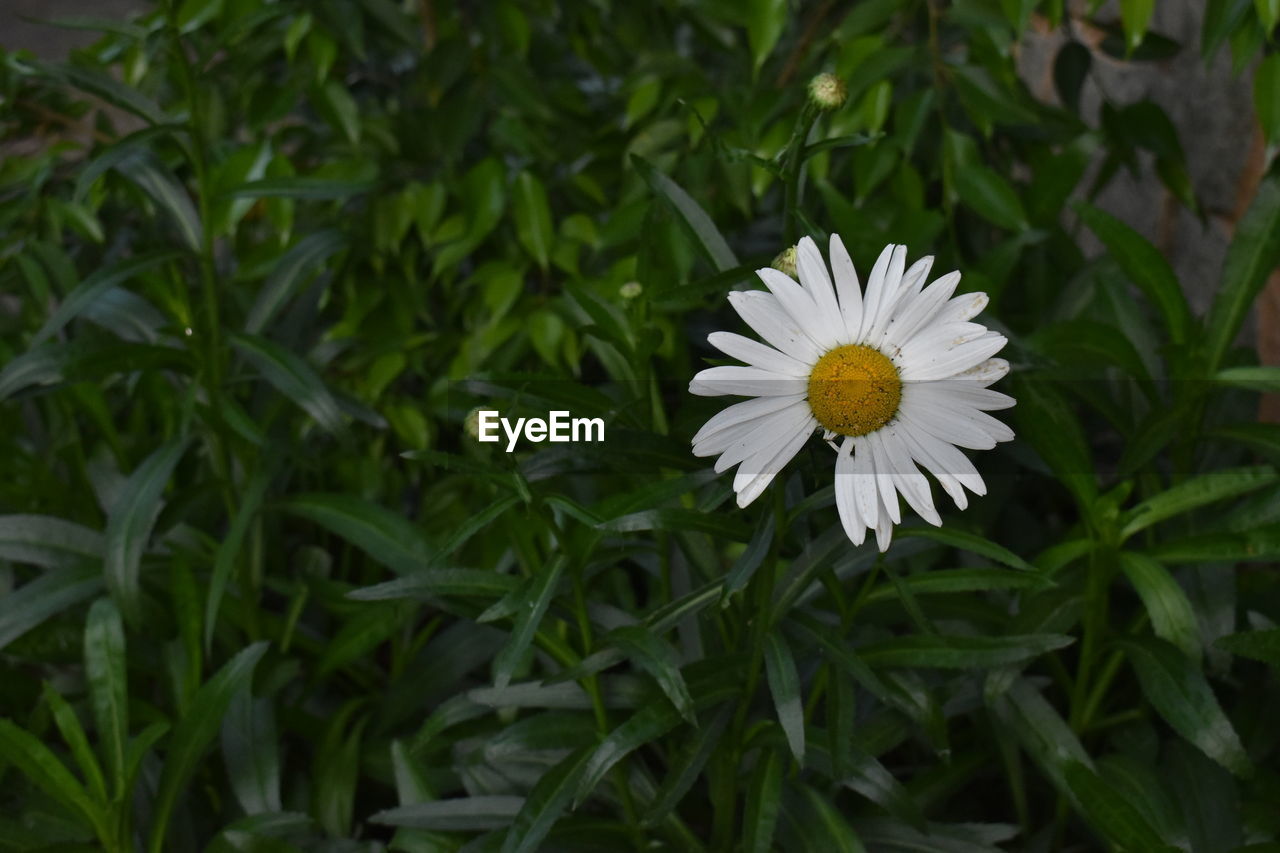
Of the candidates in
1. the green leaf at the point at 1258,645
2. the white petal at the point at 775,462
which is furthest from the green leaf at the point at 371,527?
the green leaf at the point at 1258,645

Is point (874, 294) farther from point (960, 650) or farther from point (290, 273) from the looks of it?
point (290, 273)

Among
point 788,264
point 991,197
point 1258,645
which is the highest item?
point 991,197

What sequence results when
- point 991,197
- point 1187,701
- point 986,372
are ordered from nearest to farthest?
point 986,372, point 1187,701, point 991,197

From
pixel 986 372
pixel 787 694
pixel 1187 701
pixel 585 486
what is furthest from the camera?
pixel 585 486

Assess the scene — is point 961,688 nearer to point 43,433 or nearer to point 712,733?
point 712,733

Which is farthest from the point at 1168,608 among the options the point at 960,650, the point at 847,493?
the point at 847,493

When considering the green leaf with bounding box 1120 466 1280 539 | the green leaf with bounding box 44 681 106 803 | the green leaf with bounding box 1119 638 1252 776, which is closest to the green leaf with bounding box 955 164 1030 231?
the green leaf with bounding box 1120 466 1280 539

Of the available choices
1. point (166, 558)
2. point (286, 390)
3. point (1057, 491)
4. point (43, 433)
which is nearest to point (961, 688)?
point (1057, 491)

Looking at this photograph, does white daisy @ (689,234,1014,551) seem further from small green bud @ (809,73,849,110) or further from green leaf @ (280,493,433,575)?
green leaf @ (280,493,433,575)
